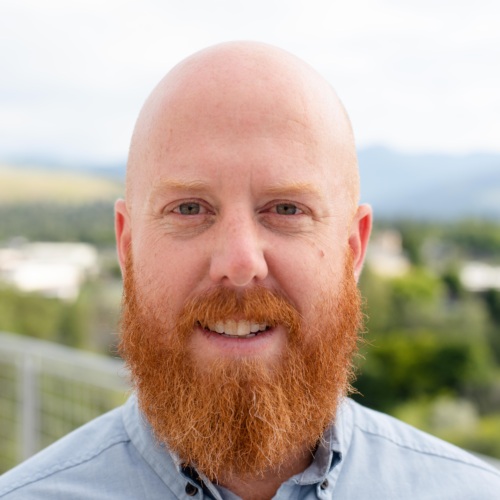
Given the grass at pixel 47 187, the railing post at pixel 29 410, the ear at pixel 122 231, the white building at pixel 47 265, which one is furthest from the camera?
the grass at pixel 47 187

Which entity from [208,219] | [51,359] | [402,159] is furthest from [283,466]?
[402,159]

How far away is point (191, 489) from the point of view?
1174 mm

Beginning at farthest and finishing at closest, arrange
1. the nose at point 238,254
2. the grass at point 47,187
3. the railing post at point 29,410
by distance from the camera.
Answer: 1. the grass at point 47,187
2. the railing post at point 29,410
3. the nose at point 238,254

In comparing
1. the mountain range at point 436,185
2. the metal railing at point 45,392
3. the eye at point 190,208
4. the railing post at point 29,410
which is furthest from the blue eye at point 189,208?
the mountain range at point 436,185

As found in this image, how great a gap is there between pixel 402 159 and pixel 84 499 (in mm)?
42771

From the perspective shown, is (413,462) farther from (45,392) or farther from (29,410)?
(29,410)

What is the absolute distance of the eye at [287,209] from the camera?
45.4 inches

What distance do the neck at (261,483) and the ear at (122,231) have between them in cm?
42

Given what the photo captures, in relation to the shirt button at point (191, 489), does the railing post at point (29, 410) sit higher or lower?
lower

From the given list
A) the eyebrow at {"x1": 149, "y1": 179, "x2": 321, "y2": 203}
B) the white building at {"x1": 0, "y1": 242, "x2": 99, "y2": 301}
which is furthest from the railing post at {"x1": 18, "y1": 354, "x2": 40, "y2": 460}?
the white building at {"x1": 0, "y1": 242, "x2": 99, "y2": 301}

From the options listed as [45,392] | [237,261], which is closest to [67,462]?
[237,261]

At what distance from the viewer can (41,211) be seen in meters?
24.2

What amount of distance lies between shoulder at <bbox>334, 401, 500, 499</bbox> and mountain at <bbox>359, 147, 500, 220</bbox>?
33208mm

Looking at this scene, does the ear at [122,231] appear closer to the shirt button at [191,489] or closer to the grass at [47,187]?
the shirt button at [191,489]
